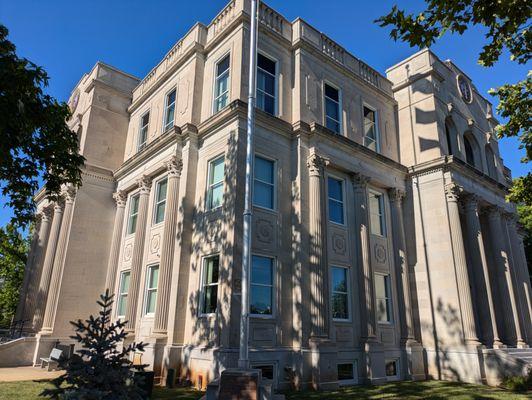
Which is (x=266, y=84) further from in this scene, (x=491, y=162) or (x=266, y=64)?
(x=491, y=162)

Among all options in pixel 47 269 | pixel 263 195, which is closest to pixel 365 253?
pixel 263 195

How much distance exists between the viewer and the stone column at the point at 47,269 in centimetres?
2175

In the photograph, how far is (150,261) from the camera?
17.9m

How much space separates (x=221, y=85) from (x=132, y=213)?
27.8 feet

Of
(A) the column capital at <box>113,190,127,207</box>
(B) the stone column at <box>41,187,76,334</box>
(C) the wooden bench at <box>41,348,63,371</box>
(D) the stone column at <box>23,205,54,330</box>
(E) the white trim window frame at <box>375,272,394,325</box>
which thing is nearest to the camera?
(C) the wooden bench at <box>41,348,63,371</box>

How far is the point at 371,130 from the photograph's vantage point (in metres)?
21.4

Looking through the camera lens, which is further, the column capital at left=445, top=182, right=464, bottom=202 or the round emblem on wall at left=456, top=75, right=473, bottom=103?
the round emblem on wall at left=456, top=75, right=473, bottom=103

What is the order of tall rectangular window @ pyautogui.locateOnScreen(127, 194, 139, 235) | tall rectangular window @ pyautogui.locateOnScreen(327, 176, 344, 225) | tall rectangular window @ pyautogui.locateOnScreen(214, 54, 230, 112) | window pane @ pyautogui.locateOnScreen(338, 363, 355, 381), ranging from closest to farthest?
window pane @ pyautogui.locateOnScreen(338, 363, 355, 381)
tall rectangular window @ pyautogui.locateOnScreen(214, 54, 230, 112)
tall rectangular window @ pyautogui.locateOnScreen(327, 176, 344, 225)
tall rectangular window @ pyautogui.locateOnScreen(127, 194, 139, 235)

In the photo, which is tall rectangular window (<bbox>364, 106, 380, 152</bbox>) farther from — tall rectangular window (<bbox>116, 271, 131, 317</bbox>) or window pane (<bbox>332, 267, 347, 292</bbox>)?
tall rectangular window (<bbox>116, 271, 131, 317</bbox>)

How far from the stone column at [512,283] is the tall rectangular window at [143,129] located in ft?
70.4

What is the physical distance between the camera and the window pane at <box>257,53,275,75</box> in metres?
17.5

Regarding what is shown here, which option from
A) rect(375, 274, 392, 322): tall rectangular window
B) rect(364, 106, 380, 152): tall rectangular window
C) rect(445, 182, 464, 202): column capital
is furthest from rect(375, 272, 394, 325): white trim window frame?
rect(364, 106, 380, 152): tall rectangular window

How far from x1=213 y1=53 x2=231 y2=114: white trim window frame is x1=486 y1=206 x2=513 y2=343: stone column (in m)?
16.7

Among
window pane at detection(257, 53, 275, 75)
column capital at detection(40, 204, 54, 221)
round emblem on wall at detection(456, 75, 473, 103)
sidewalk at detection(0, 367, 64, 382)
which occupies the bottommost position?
sidewalk at detection(0, 367, 64, 382)
